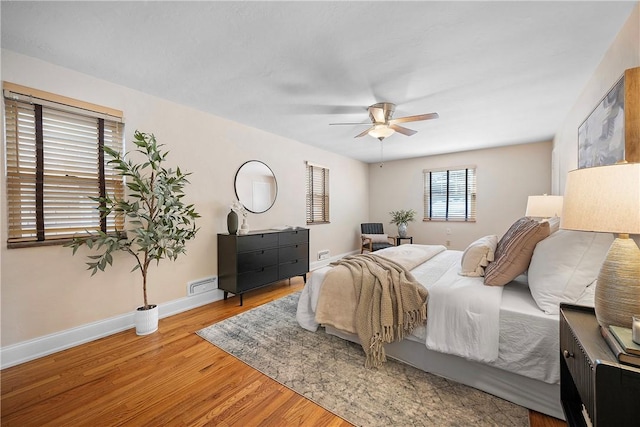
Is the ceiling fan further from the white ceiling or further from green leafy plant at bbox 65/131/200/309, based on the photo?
green leafy plant at bbox 65/131/200/309

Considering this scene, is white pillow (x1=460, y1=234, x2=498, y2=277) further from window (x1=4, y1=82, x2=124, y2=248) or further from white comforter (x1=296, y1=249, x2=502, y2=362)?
window (x1=4, y1=82, x2=124, y2=248)

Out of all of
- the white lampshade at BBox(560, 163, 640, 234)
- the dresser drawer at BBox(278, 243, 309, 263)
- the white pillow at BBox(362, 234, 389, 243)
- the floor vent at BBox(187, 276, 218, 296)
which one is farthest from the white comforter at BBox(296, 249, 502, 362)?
the white pillow at BBox(362, 234, 389, 243)

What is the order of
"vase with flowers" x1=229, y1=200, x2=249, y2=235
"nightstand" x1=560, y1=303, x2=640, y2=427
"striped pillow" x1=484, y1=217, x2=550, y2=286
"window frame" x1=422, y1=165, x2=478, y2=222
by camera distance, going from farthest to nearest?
1. "window frame" x1=422, y1=165, x2=478, y2=222
2. "vase with flowers" x1=229, y1=200, x2=249, y2=235
3. "striped pillow" x1=484, y1=217, x2=550, y2=286
4. "nightstand" x1=560, y1=303, x2=640, y2=427

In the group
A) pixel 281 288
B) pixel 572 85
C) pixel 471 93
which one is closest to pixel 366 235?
pixel 281 288

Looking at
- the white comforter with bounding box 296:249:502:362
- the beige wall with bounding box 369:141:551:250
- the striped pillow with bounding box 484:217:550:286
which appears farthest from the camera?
the beige wall with bounding box 369:141:551:250

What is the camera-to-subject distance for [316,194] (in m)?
5.16

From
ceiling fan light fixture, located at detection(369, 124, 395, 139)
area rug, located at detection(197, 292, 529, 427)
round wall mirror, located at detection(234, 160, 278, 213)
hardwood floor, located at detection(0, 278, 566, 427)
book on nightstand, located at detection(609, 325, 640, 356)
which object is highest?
ceiling fan light fixture, located at detection(369, 124, 395, 139)

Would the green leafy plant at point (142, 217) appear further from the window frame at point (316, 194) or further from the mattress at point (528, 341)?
the mattress at point (528, 341)

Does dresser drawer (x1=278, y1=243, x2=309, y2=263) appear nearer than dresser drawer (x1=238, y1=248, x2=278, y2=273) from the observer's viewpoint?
No

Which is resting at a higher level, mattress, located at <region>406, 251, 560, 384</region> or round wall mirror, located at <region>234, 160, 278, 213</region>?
round wall mirror, located at <region>234, 160, 278, 213</region>

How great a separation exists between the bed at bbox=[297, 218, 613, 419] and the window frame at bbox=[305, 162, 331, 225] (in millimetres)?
3059

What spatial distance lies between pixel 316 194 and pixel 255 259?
7.25 ft

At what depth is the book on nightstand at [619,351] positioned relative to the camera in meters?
0.82

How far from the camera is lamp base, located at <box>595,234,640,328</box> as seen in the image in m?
0.98
